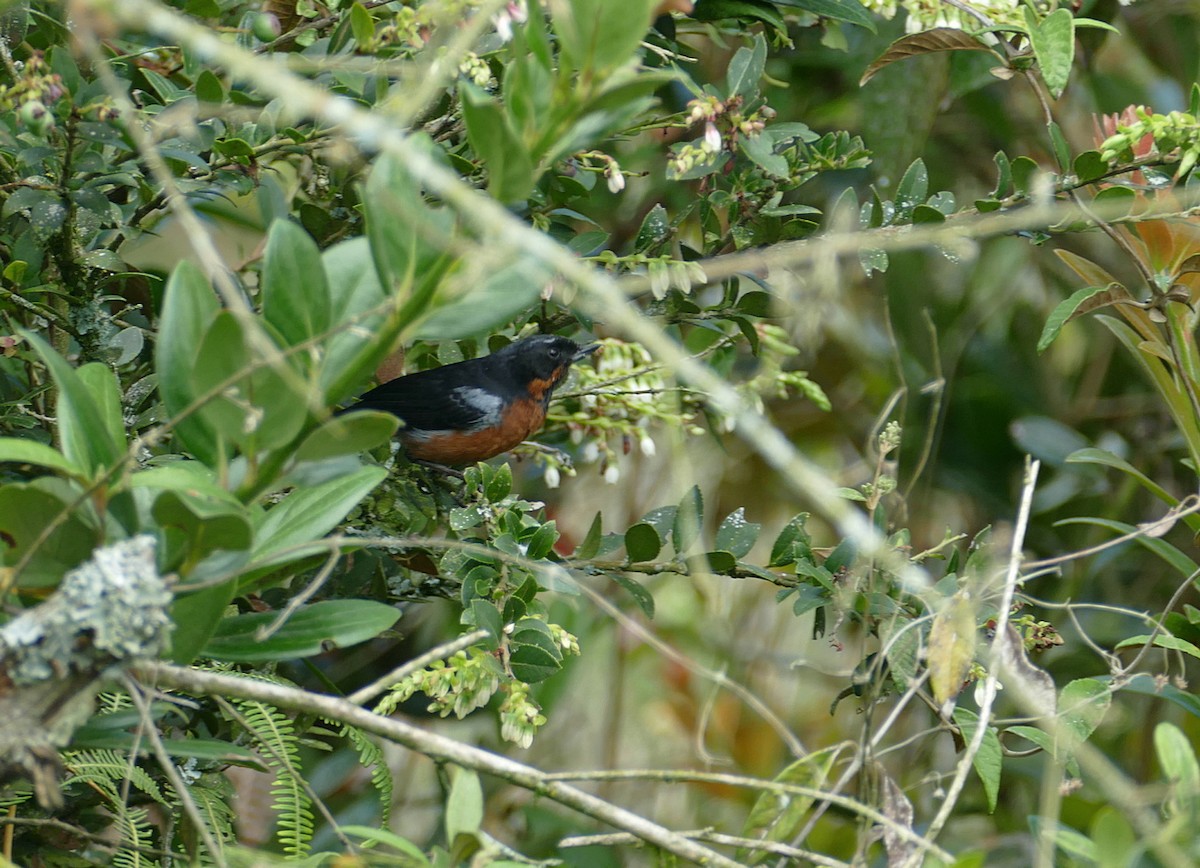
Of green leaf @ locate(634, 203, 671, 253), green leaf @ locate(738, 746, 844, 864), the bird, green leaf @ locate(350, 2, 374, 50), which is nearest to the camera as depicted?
green leaf @ locate(738, 746, 844, 864)

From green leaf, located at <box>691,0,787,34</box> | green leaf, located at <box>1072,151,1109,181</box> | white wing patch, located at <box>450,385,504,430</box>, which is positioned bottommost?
white wing patch, located at <box>450,385,504,430</box>

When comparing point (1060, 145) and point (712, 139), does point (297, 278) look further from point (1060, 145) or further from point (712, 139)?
point (1060, 145)

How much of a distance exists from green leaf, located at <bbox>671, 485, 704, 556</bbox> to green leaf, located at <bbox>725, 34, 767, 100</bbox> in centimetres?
57

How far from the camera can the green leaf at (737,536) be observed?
1598mm

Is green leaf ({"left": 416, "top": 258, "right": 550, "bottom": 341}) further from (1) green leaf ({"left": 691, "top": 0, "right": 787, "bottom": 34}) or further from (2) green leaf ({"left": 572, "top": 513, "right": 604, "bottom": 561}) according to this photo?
(1) green leaf ({"left": 691, "top": 0, "right": 787, "bottom": 34})

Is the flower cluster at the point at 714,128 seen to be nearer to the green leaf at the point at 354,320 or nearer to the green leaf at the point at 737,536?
the green leaf at the point at 737,536

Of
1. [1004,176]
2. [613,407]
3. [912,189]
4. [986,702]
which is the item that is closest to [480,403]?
[613,407]

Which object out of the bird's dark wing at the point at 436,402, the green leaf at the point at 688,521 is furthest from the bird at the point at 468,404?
the green leaf at the point at 688,521

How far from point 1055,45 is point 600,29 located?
3.01ft

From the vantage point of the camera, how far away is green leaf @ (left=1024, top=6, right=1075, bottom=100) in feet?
4.94

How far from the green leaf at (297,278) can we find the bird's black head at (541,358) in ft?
4.28

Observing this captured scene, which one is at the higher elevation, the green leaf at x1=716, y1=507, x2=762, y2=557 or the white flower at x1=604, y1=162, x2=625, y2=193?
the white flower at x1=604, y1=162, x2=625, y2=193

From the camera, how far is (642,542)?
1623 mm

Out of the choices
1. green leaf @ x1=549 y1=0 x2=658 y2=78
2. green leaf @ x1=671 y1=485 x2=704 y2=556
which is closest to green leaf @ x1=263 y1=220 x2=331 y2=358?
green leaf @ x1=549 y1=0 x2=658 y2=78
